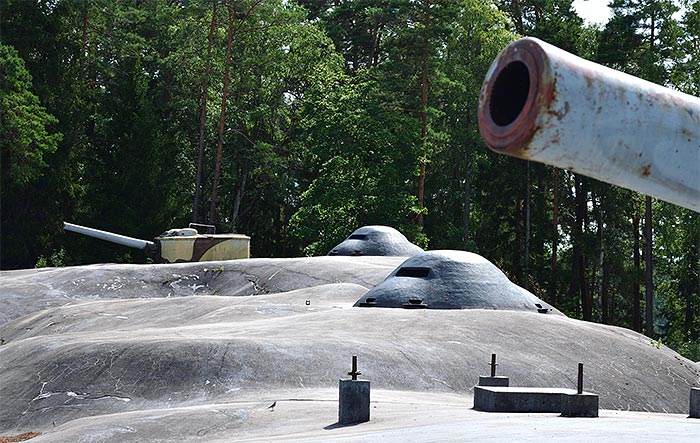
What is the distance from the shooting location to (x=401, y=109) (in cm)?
4756

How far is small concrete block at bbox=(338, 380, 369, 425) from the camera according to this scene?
39.8 ft

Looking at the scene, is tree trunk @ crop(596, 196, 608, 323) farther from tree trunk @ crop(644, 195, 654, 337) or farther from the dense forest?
tree trunk @ crop(644, 195, 654, 337)

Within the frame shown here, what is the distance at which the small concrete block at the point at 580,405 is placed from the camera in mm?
11266

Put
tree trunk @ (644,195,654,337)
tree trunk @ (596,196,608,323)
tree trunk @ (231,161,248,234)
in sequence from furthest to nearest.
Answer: tree trunk @ (231,161,248,234) → tree trunk @ (596,196,608,323) → tree trunk @ (644,195,654,337)

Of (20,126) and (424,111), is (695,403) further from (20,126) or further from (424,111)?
(424,111)

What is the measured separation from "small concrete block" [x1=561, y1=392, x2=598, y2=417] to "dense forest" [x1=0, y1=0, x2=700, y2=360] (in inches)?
1156

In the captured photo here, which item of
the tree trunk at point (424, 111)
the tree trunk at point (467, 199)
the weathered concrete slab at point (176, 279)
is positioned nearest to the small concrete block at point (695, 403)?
the weathered concrete slab at point (176, 279)

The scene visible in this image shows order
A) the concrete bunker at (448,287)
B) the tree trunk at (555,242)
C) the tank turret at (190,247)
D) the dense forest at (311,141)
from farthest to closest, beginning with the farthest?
the tree trunk at (555,242) < the dense forest at (311,141) < the tank turret at (190,247) < the concrete bunker at (448,287)

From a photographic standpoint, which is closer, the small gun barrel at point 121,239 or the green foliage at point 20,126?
the small gun barrel at point 121,239

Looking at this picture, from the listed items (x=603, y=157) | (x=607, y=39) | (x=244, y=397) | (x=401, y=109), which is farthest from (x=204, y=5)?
(x=603, y=157)

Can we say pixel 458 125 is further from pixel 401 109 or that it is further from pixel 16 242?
pixel 16 242

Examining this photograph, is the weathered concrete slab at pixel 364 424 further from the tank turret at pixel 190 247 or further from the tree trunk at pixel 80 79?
the tree trunk at pixel 80 79

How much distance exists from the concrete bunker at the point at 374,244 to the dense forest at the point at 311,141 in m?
7.91

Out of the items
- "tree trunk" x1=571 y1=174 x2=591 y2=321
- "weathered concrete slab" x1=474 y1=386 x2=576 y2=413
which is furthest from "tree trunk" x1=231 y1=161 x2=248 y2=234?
"weathered concrete slab" x1=474 y1=386 x2=576 y2=413
